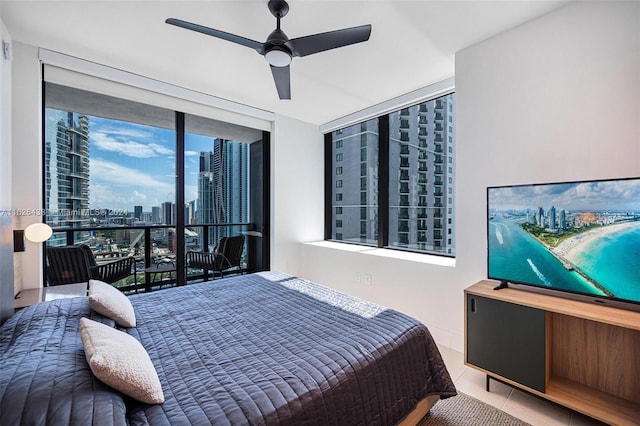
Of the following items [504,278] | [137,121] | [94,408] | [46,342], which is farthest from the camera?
[137,121]

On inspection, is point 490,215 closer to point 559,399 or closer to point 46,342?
point 559,399

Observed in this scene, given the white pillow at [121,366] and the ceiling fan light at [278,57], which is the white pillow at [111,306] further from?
the ceiling fan light at [278,57]

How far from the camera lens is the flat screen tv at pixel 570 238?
1568 millimetres

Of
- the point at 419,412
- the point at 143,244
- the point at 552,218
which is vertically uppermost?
the point at 552,218

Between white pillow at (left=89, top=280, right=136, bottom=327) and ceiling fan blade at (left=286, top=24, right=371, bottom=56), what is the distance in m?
1.85

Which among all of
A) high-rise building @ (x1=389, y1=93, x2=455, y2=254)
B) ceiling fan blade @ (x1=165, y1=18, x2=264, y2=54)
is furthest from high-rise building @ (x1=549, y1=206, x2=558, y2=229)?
ceiling fan blade @ (x1=165, y1=18, x2=264, y2=54)

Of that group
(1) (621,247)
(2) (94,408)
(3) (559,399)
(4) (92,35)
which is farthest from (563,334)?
(4) (92,35)

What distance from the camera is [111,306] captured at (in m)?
1.55

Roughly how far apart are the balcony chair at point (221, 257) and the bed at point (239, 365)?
1.56 metres

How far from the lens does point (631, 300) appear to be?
60.7 inches

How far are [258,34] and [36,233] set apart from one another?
2289mm

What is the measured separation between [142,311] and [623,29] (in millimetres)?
3555

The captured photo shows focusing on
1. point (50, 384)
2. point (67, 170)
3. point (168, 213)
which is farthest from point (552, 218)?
point (67, 170)

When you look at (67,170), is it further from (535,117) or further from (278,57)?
(535,117)
